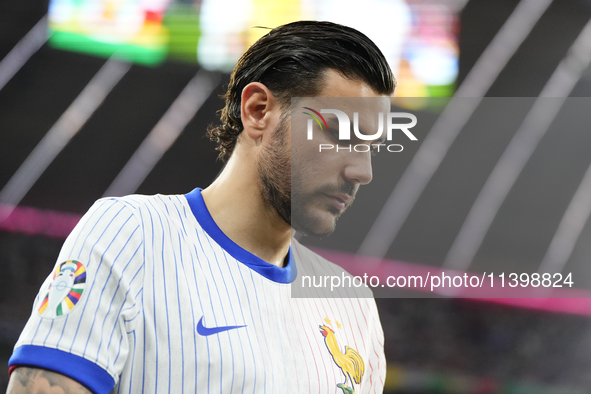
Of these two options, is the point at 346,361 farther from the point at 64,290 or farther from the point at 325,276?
the point at 64,290

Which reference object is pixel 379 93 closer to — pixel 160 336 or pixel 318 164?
pixel 318 164

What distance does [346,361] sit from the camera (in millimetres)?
947

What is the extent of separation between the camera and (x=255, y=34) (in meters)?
3.50

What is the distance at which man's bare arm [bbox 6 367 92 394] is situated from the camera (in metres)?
0.65

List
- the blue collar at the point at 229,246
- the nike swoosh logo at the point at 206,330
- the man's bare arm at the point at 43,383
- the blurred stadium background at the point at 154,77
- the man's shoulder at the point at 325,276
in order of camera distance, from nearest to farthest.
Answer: the man's bare arm at the point at 43,383 < the nike swoosh logo at the point at 206,330 < the blue collar at the point at 229,246 < the man's shoulder at the point at 325,276 < the blurred stadium background at the point at 154,77

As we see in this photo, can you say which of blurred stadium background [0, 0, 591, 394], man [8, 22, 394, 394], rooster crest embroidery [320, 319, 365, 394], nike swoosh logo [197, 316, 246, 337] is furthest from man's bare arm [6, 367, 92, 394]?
blurred stadium background [0, 0, 591, 394]

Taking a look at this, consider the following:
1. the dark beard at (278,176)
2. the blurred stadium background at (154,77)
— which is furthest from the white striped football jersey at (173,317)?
the blurred stadium background at (154,77)

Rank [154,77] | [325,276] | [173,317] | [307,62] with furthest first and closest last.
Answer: [154,77] → [325,276] → [307,62] → [173,317]

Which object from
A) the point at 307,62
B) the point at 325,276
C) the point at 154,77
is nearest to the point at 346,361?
the point at 325,276

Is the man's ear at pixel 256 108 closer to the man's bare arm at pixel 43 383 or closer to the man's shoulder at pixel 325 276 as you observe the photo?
the man's shoulder at pixel 325 276

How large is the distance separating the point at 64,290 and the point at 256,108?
1.57 ft

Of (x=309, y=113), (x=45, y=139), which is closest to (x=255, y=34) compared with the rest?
(x=45, y=139)

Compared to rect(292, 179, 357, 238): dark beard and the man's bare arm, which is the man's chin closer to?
rect(292, 179, 357, 238): dark beard

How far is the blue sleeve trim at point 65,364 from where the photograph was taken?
66 centimetres
